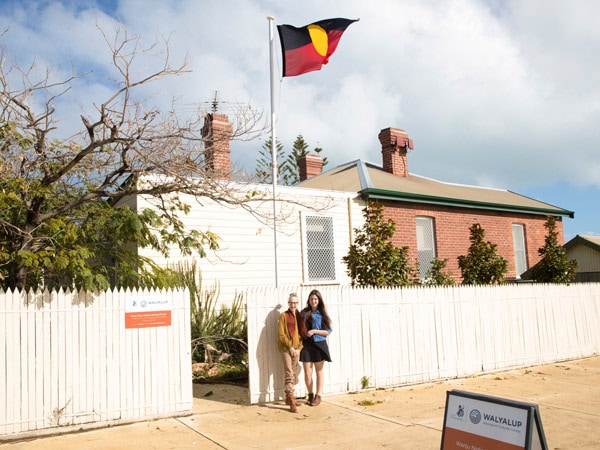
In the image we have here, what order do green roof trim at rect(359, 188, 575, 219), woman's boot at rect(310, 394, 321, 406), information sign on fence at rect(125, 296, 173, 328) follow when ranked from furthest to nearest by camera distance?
green roof trim at rect(359, 188, 575, 219) → woman's boot at rect(310, 394, 321, 406) → information sign on fence at rect(125, 296, 173, 328)

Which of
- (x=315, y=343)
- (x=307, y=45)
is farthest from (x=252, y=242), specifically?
(x=315, y=343)

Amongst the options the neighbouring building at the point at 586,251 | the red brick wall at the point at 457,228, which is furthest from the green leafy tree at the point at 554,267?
the neighbouring building at the point at 586,251

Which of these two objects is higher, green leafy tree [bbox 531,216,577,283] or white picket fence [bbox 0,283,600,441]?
green leafy tree [bbox 531,216,577,283]

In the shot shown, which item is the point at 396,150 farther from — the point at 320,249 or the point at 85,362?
the point at 85,362

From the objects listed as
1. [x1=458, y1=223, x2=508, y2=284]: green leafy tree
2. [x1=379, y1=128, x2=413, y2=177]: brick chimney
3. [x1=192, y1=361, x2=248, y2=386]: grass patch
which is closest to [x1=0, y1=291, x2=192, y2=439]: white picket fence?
[x1=192, y1=361, x2=248, y2=386]: grass patch

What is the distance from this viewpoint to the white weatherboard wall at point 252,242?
41.7ft

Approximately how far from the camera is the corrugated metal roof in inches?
622

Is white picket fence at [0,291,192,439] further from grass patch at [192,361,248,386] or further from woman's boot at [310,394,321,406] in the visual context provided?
grass patch at [192,361,248,386]

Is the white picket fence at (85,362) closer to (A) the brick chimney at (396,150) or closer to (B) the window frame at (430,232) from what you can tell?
(B) the window frame at (430,232)

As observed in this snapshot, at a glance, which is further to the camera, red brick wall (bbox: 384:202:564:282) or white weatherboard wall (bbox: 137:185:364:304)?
red brick wall (bbox: 384:202:564:282)

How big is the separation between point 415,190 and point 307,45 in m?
6.20

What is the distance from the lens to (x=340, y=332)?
9.45 meters

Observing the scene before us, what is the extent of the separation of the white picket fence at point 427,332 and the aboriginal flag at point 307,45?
506cm

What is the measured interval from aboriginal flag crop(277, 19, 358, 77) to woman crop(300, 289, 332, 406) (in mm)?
5493
